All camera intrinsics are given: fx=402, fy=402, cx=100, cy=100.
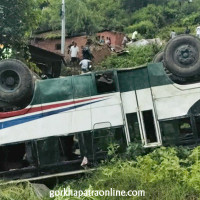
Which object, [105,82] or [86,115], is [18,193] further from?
[105,82]

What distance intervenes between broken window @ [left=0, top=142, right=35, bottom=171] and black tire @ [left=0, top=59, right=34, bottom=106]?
0.91 meters

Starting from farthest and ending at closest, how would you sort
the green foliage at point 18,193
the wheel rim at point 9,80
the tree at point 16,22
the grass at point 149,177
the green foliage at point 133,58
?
1. the green foliage at point 133,58
2. the tree at point 16,22
3. the wheel rim at point 9,80
4. the green foliage at point 18,193
5. the grass at point 149,177

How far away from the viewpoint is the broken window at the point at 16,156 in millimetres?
8258

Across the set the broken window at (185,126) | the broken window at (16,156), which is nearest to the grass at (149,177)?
the broken window at (185,126)

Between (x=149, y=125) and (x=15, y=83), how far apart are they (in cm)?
295

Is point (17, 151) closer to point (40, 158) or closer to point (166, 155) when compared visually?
point (40, 158)

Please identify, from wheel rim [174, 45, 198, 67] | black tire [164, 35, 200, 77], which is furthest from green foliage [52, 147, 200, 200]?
wheel rim [174, 45, 198, 67]

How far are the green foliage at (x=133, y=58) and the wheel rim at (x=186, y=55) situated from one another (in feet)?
39.4

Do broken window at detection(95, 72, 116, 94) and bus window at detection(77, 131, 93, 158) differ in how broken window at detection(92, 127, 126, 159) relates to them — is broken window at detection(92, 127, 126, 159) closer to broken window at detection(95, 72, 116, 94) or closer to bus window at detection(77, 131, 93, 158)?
bus window at detection(77, 131, 93, 158)

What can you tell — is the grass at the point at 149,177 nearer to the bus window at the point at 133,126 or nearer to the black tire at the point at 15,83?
the bus window at the point at 133,126

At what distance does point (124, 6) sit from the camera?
4738 cm

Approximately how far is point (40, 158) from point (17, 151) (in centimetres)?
53

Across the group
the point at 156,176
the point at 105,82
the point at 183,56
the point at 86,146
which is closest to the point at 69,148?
the point at 86,146

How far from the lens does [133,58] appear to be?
72.7ft
